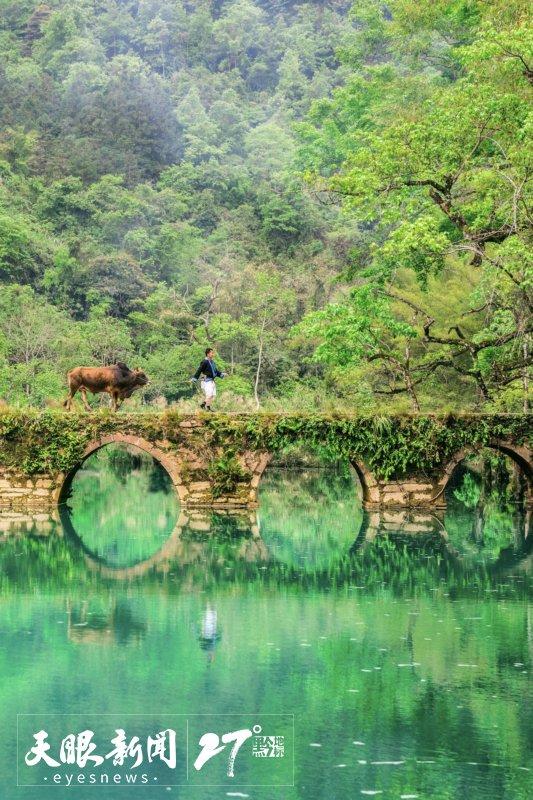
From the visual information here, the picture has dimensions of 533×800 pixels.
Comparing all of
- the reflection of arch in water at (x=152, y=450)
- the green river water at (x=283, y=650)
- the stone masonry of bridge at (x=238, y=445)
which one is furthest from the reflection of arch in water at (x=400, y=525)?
the reflection of arch in water at (x=152, y=450)

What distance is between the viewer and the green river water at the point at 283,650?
10102mm

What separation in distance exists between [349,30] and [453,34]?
4491 cm

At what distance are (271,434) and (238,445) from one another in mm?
770

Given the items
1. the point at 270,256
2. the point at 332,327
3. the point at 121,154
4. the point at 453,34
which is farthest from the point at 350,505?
the point at 121,154

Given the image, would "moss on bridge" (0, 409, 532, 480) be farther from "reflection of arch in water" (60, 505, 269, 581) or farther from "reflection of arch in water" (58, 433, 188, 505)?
"reflection of arch in water" (60, 505, 269, 581)

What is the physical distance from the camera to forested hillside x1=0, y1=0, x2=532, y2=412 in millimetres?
24859

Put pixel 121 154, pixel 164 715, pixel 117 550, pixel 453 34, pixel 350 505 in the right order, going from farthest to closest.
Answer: pixel 121 154, pixel 453 34, pixel 350 505, pixel 117 550, pixel 164 715

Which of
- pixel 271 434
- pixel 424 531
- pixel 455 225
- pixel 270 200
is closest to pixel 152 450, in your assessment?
pixel 271 434

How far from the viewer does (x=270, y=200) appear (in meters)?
56.7

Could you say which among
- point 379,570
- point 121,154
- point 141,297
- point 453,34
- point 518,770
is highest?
point 121,154

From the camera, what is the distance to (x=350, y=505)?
3066cm

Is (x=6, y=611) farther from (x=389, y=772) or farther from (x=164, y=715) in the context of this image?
(x=389, y=772)

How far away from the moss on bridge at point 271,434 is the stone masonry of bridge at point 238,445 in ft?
0.07

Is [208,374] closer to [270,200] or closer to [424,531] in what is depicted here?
[424,531]
